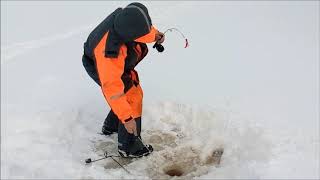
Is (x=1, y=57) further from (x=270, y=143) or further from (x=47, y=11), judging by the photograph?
(x=270, y=143)

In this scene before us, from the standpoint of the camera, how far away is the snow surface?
3654 mm

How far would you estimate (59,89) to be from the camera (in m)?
4.53

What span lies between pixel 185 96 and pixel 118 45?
1.23 meters

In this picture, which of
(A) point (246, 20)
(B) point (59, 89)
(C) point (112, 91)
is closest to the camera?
(C) point (112, 91)

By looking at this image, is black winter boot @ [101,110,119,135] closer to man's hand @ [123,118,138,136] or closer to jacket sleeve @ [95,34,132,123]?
man's hand @ [123,118,138,136]

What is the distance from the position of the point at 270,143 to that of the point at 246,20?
2.38m

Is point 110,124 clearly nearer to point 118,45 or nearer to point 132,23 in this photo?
point 118,45

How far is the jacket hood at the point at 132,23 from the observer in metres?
3.21

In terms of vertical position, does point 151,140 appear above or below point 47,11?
below

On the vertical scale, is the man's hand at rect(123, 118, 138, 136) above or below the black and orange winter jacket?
below

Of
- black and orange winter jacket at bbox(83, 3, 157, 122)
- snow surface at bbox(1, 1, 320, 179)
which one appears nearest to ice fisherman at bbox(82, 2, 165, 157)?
black and orange winter jacket at bbox(83, 3, 157, 122)

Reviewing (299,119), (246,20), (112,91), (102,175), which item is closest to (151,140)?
(102,175)

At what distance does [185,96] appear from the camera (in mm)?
4387

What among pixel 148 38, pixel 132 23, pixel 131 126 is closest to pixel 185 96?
pixel 131 126
